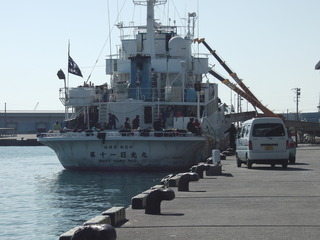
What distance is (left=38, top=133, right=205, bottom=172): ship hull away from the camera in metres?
36.2

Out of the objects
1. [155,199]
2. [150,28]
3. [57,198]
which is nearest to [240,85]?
[150,28]

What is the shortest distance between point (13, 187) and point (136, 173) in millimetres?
6953

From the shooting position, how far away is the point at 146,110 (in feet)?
136

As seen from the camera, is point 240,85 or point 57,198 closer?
point 57,198

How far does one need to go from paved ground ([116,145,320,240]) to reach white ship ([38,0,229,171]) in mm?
16550

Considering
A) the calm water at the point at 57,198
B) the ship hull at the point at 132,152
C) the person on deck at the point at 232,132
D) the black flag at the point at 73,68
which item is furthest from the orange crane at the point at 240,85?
the calm water at the point at 57,198

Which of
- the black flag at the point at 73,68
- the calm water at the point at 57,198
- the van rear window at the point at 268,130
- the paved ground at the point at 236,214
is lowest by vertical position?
the calm water at the point at 57,198

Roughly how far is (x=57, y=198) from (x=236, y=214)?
13.6 m

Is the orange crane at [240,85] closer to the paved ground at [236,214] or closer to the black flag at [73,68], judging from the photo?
the black flag at [73,68]

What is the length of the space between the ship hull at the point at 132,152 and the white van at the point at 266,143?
9438 mm

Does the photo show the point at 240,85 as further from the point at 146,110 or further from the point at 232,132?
the point at 146,110

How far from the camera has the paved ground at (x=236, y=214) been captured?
10664mm

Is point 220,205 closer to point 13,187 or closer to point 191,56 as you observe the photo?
point 13,187

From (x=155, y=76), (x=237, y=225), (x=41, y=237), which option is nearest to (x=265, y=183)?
(x=41, y=237)
